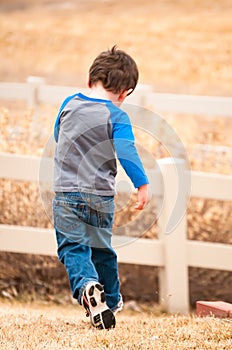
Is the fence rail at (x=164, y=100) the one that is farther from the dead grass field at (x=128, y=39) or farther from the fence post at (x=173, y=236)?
the dead grass field at (x=128, y=39)

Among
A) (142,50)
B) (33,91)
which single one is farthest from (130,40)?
(33,91)

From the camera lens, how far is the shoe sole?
3629 millimetres

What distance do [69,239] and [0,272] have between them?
252cm

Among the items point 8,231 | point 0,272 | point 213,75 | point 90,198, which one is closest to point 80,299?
→ point 90,198

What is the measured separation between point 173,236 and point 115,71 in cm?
212

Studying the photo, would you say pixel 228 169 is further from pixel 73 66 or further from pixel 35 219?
pixel 73 66

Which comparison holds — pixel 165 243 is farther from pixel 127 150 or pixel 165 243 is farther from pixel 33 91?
pixel 33 91

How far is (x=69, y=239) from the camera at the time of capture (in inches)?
149

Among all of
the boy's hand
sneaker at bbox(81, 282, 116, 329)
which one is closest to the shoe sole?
sneaker at bbox(81, 282, 116, 329)

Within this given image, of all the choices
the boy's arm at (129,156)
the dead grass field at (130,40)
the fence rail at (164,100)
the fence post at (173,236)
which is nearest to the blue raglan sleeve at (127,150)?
the boy's arm at (129,156)

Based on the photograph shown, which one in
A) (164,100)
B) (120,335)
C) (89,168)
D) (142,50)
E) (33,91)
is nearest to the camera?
(120,335)

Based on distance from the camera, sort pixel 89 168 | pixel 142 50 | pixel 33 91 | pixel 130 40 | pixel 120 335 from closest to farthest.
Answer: pixel 120 335 < pixel 89 168 < pixel 33 91 < pixel 142 50 < pixel 130 40

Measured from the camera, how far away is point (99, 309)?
3668mm

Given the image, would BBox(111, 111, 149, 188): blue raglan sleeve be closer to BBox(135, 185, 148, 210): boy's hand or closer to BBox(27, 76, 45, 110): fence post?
BBox(135, 185, 148, 210): boy's hand
